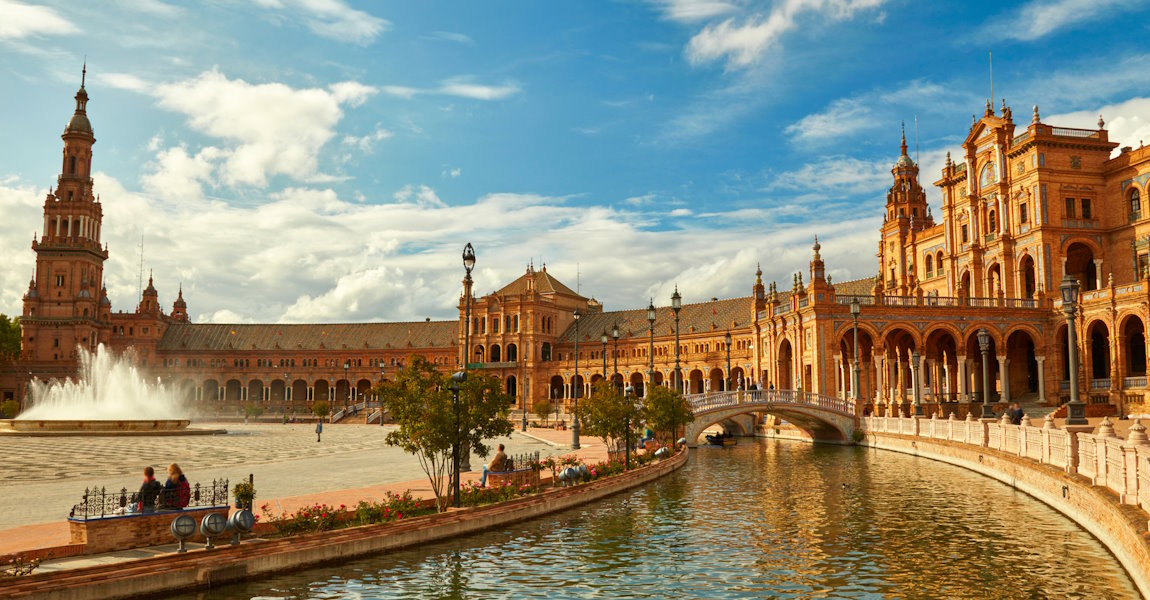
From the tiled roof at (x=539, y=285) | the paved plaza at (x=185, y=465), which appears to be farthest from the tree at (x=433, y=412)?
the tiled roof at (x=539, y=285)

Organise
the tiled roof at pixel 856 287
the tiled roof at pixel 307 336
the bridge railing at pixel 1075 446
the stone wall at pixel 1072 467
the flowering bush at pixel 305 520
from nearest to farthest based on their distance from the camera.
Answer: the stone wall at pixel 1072 467 → the bridge railing at pixel 1075 446 → the flowering bush at pixel 305 520 → the tiled roof at pixel 856 287 → the tiled roof at pixel 307 336

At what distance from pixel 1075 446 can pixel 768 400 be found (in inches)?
1125

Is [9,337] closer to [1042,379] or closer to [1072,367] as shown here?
[1042,379]

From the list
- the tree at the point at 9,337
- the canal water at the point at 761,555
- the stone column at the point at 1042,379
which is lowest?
the canal water at the point at 761,555

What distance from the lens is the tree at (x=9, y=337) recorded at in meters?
116

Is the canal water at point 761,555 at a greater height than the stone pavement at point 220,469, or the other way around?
the stone pavement at point 220,469

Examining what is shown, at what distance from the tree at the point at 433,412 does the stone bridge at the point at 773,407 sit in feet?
101

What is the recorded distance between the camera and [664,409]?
40.8 m

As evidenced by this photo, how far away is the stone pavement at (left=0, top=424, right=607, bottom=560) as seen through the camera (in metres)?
20.5

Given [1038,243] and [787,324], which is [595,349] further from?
[1038,243]

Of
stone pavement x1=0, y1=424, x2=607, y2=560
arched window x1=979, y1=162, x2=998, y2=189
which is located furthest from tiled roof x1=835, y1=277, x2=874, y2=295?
stone pavement x1=0, y1=424, x2=607, y2=560

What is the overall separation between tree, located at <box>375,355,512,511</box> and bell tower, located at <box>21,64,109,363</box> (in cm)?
11233

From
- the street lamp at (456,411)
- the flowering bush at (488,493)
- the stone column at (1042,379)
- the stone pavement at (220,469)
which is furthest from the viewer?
the stone column at (1042,379)

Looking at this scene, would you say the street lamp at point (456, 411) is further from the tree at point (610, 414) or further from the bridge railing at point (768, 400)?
the bridge railing at point (768, 400)
